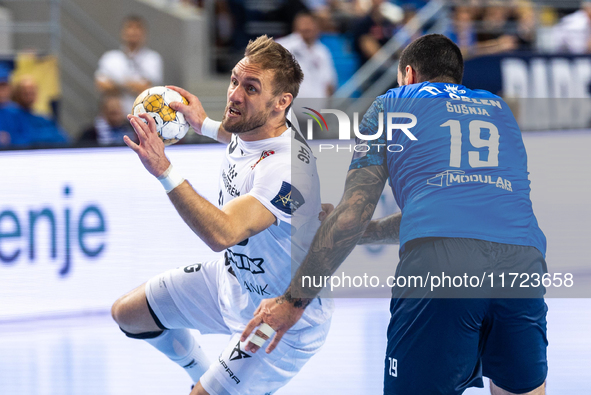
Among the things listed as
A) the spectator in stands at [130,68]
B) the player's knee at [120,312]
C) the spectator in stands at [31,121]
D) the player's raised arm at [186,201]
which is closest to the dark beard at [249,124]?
the player's raised arm at [186,201]

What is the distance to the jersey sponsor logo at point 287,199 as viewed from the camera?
3195 mm

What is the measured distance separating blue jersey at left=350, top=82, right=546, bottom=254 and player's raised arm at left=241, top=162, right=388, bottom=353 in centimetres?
12

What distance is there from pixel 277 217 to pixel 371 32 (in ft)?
21.0

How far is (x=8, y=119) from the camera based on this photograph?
7.16m

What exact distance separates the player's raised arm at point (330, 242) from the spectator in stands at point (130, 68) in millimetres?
5699

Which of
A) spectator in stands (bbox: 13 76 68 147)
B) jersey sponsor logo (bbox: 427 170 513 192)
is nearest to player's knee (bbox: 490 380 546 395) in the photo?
jersey sponsor logo (bbox: 427 170 513 192)

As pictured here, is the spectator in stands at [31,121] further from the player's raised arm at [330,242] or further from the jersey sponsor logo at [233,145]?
the player's raised arm at [330,242]

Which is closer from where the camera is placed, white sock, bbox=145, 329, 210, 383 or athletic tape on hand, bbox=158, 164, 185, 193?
athletic tape on hand, bbox=158, 164, 185, 193

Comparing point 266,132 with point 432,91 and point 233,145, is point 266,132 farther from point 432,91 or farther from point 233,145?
point 432,91

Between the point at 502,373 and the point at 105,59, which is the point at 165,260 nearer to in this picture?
the point at 105,59

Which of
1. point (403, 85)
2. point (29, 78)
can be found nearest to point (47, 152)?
point (29, 78)

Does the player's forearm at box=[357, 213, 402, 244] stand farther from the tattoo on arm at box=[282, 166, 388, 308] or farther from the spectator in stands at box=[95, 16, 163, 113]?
the spectator in stands at box=[95, 16, 163, 113]

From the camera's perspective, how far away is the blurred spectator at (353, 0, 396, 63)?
9.04 meters

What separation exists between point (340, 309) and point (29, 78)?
432 centimetres
